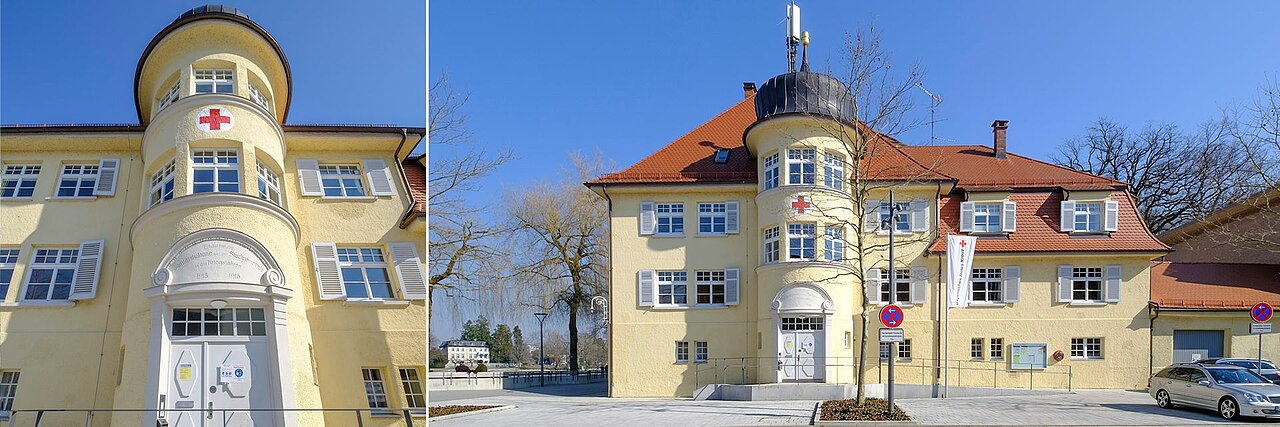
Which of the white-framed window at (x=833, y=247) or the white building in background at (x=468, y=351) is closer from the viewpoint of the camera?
the white-framed window at (x=833, y=247)

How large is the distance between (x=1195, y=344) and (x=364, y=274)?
2220 centimetres

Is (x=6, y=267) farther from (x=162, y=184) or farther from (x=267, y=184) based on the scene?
(x=267, y=184)

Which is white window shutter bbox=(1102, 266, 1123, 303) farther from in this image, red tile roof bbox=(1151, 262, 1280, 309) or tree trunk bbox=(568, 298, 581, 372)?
tree trunk bbox=(568, 298, 581, 372)

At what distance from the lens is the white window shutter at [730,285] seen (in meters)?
21.8

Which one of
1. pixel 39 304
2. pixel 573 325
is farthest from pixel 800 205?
pixel 39 304

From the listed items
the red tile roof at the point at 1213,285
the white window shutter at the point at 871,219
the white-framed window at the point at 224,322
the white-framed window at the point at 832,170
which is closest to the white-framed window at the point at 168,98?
the white-framed window at the point at 224,322

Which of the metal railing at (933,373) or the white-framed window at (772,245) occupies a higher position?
the white-framed window at (772,245)

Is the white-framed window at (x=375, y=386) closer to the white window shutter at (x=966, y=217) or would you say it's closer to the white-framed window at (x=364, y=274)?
the white-framed window at (x=364, y=274)

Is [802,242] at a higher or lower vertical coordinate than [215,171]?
higher

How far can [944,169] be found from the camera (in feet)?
78.9

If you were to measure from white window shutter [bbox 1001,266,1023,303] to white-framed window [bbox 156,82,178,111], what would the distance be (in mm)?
19965

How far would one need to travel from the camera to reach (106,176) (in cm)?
641

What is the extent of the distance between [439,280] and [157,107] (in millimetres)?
8696

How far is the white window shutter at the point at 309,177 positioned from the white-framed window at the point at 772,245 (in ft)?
50.1
